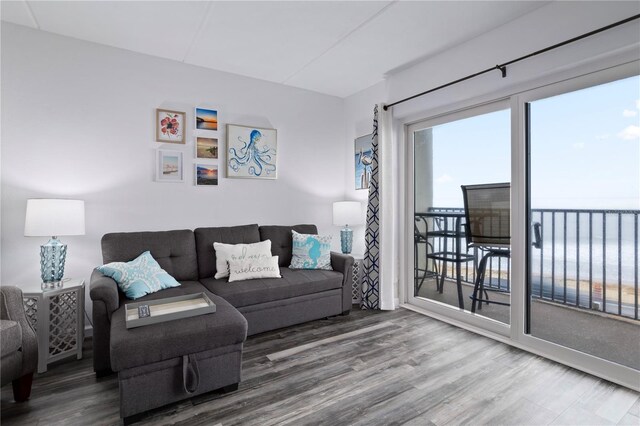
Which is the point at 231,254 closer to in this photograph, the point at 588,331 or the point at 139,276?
the point at 139,276

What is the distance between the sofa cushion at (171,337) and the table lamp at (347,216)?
1951mm

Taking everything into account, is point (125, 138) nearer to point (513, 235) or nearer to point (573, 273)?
point (513, 235)

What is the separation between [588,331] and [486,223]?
1.06 m

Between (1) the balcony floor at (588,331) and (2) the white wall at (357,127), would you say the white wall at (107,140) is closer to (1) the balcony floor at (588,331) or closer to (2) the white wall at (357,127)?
(2) the white wall at (357,127)

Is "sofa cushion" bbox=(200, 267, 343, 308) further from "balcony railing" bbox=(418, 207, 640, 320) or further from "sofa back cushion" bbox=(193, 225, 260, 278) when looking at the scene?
"balcony railing" bbox=(418, 207, 640, 320)

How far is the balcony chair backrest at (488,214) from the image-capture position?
8.82 feet

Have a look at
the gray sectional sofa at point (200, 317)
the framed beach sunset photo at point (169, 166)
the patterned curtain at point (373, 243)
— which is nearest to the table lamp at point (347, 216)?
the patterned curtain at point (373, 243)

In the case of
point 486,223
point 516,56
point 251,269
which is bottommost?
point 251,269

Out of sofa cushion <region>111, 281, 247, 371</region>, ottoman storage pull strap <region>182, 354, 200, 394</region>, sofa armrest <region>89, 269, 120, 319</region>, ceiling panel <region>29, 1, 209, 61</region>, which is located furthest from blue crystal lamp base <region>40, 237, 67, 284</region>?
ceiling panel <region>29, 1, 209, 61</region>

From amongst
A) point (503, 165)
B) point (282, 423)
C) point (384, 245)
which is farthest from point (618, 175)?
point (282, 423)

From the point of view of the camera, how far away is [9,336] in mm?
1666

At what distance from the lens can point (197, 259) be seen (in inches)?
117

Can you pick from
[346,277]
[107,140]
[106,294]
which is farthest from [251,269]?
[107,140]

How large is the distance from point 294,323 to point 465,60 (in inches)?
111
